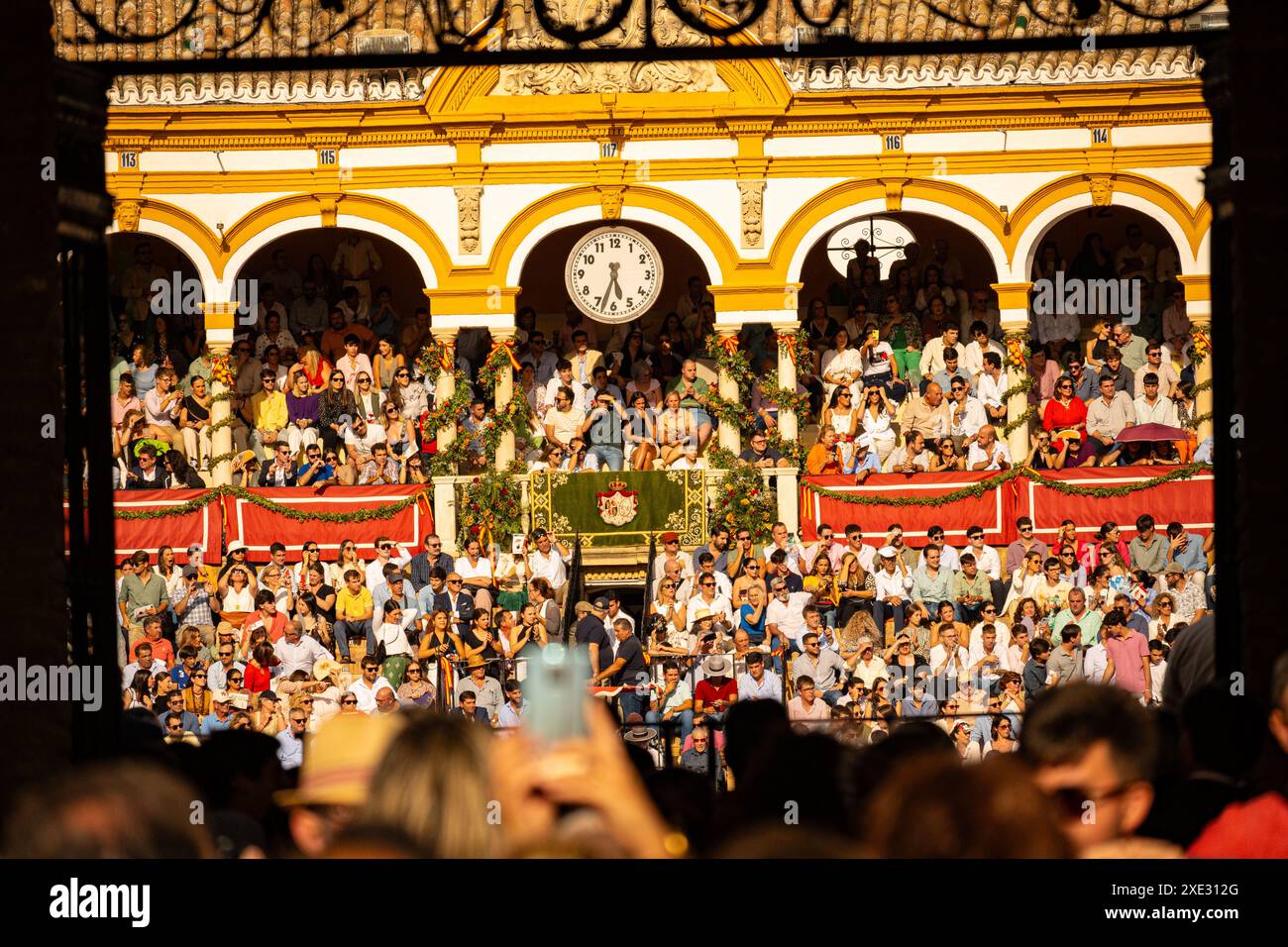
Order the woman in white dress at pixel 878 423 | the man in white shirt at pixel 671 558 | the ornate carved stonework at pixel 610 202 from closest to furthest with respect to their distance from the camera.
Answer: the man in white shirt at pixel 671 558 → the woman in white dress at pixel 878 423 → the ornate carved stonework at pixel 610 202

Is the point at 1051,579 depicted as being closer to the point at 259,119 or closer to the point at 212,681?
the point at 212,681

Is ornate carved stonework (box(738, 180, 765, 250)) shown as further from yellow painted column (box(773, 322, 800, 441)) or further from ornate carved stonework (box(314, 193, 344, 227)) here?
ornate carved stonework (box(314, 193, 344, 227))

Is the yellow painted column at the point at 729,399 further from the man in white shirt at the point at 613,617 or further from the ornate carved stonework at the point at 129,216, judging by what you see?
the ornate carved stonework at the point at 129,216

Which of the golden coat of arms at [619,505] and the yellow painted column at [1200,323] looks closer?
the golden coat of arms at [619,505]

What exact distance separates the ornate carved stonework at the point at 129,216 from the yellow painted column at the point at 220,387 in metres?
1.28

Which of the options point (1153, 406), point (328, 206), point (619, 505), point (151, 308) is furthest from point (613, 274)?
point (1153, 406)

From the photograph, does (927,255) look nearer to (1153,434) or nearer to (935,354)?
(935,354)

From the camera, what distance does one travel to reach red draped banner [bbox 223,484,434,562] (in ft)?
69.7

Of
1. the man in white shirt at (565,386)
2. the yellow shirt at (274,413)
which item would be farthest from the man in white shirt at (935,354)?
the yellow shirt at (274,413)

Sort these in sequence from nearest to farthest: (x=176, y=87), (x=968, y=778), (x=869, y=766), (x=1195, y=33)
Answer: (x=968, y=778) → (x=869, y=766) → (x=1195, y=33) → (x=176, y=87)

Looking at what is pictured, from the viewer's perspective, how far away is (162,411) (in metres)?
22.1

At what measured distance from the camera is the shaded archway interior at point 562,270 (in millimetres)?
24344
